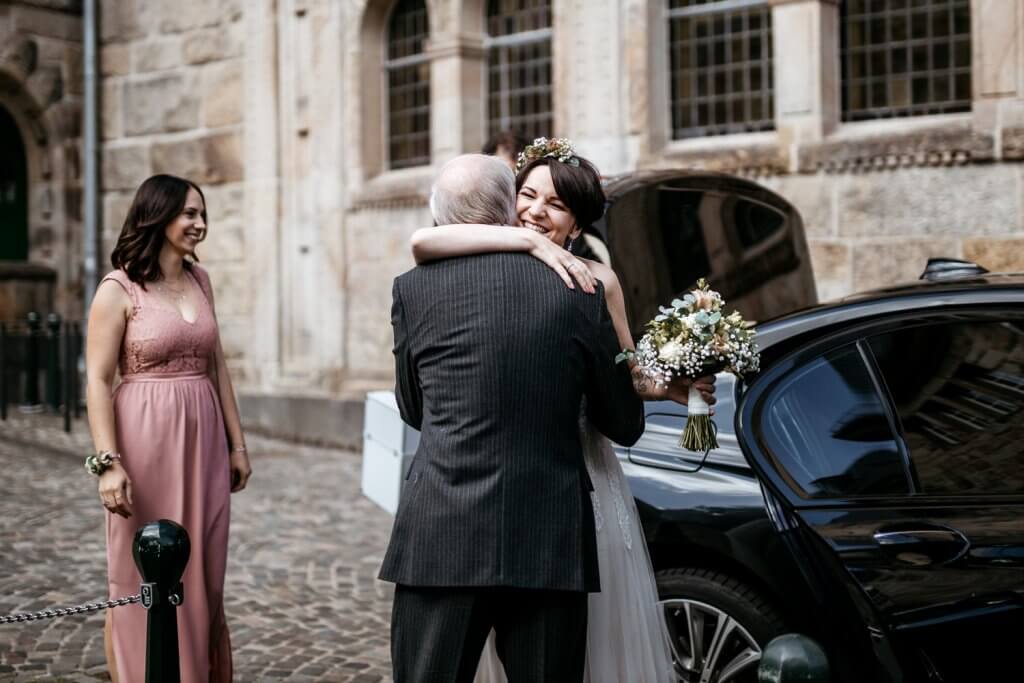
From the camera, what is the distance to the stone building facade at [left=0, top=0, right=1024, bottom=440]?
10039 millimetres

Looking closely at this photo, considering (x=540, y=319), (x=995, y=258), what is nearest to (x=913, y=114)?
(x=995, y=258)

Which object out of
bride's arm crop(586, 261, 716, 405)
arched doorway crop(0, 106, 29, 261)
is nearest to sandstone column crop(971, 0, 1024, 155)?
bride's arm crop(586, 261, 716, 405)

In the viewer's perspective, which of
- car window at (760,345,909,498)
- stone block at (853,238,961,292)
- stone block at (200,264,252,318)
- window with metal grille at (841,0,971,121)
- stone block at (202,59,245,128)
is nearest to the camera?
car window at (760,345,909,498)

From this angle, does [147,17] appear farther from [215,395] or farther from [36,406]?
[215,395]

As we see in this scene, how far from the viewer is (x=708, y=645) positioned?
434cm

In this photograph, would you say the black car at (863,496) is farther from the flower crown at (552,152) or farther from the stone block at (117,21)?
the stone block at (117,21)

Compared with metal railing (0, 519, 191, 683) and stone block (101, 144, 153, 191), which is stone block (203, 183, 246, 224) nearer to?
stone block (101, 144, 153, 191)

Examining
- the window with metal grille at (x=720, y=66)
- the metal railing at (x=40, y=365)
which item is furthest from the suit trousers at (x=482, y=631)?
the metal railing at (x=40, y=365)

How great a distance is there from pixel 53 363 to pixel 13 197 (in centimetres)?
348

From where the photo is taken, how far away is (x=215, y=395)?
500 cm

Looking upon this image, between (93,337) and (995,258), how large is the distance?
6.86 m

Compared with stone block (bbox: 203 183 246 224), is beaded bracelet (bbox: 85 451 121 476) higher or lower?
lower

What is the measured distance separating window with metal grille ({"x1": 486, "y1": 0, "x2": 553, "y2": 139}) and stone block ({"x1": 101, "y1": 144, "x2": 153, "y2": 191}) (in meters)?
4.85

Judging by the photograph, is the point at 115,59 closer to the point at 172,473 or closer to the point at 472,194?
the point at 172,473
